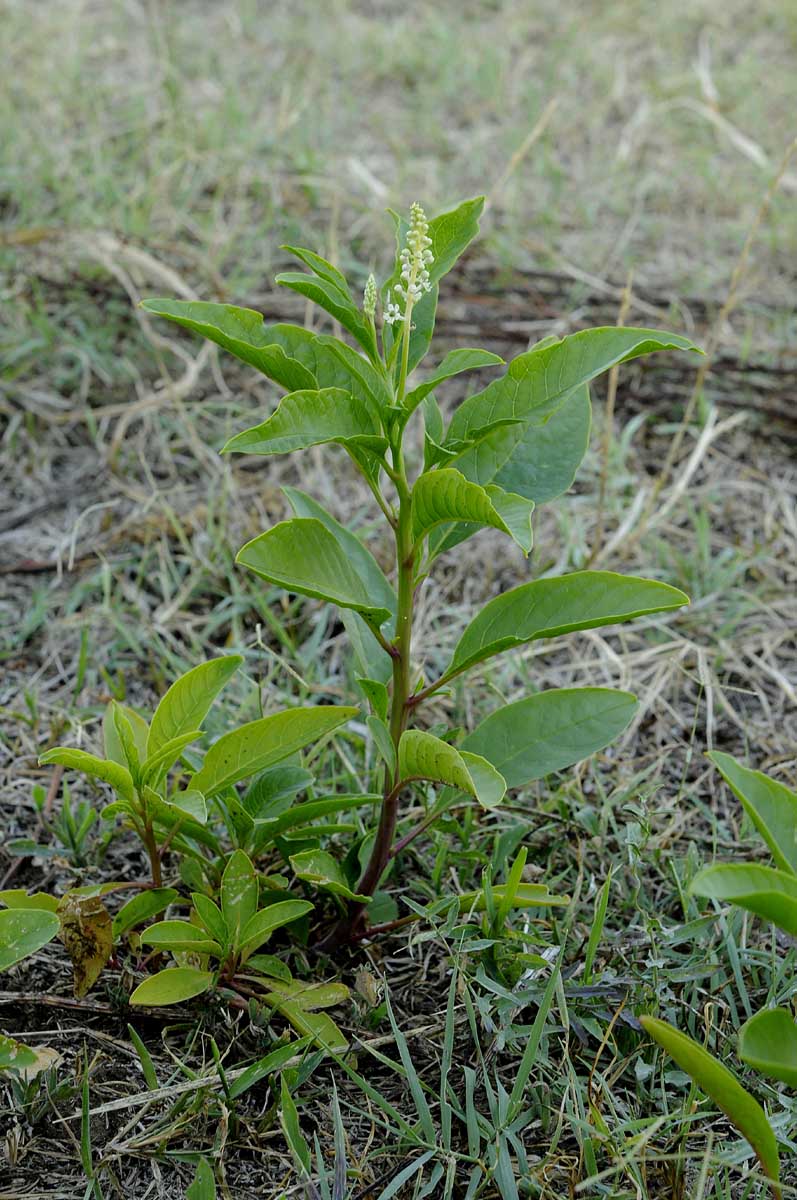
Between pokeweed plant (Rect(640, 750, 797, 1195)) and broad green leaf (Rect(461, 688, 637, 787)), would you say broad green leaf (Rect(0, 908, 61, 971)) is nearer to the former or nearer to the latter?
broad green leaf (Rect(461, 688, 637, 787))

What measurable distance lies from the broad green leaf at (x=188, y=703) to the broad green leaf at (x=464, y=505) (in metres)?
0.32

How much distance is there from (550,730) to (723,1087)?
427 mm

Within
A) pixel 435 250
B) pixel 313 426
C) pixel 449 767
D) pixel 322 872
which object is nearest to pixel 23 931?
pixel 322 872

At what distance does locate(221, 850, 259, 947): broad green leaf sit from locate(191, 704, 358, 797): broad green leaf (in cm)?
9

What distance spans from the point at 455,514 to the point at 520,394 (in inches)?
6.2

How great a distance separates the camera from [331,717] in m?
1.25

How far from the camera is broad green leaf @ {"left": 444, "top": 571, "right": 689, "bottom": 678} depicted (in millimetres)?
1135

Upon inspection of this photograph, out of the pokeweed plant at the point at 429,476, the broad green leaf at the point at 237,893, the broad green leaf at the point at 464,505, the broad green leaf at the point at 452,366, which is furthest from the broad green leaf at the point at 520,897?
the broad green leaf at the point at 452,366

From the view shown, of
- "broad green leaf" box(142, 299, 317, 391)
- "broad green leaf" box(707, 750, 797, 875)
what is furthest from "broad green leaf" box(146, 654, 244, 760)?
"broad green leaf" box(707, 750, 797, 875)

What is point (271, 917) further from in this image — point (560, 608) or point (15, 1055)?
point (560, 608)

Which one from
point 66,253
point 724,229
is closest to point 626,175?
point 724,229

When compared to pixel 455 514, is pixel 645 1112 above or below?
below

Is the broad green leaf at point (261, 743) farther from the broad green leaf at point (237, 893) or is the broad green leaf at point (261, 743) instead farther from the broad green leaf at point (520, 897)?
the broad green leaf at point (520, 897)

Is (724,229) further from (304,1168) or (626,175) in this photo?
(304,1168)
